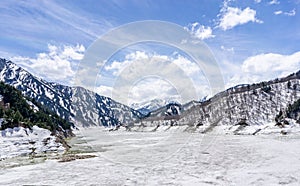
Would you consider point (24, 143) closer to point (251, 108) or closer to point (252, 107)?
point (251, 108)

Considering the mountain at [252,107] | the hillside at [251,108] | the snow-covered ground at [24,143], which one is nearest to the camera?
the snow-covered ground at [24,143]

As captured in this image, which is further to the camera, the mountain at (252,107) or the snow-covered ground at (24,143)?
the mountain at (252,107)

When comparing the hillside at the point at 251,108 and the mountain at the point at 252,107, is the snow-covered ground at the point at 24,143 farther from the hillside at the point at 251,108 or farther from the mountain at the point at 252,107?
Answer: the mountain at the point at 252,107

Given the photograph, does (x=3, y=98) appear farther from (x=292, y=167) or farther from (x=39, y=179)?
(x=292, y=167)

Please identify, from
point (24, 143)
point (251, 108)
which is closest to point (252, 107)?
point (251, 108)

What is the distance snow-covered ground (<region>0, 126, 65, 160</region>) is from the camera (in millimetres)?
48175

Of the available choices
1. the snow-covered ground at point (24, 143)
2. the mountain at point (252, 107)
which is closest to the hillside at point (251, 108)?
the mountain at point (252, 107)

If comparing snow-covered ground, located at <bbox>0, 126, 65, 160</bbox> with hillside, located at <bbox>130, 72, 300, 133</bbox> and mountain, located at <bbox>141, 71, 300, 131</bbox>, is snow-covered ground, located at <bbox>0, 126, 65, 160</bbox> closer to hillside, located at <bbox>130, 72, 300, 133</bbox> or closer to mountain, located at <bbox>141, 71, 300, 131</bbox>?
hillside, located at <bbox>130, 72, 300, 133</bbox>

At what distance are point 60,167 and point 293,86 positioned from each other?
162484 millimetres

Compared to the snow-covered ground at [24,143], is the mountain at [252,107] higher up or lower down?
higher up

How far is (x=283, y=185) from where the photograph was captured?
20609 millimetres

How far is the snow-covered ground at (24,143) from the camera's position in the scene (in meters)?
48.2

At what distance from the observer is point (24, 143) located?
176ft

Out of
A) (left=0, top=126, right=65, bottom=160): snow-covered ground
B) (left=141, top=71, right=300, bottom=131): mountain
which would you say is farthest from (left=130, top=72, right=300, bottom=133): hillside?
(left=0, top=126, right=65, bottom=160): snow-covered ground
